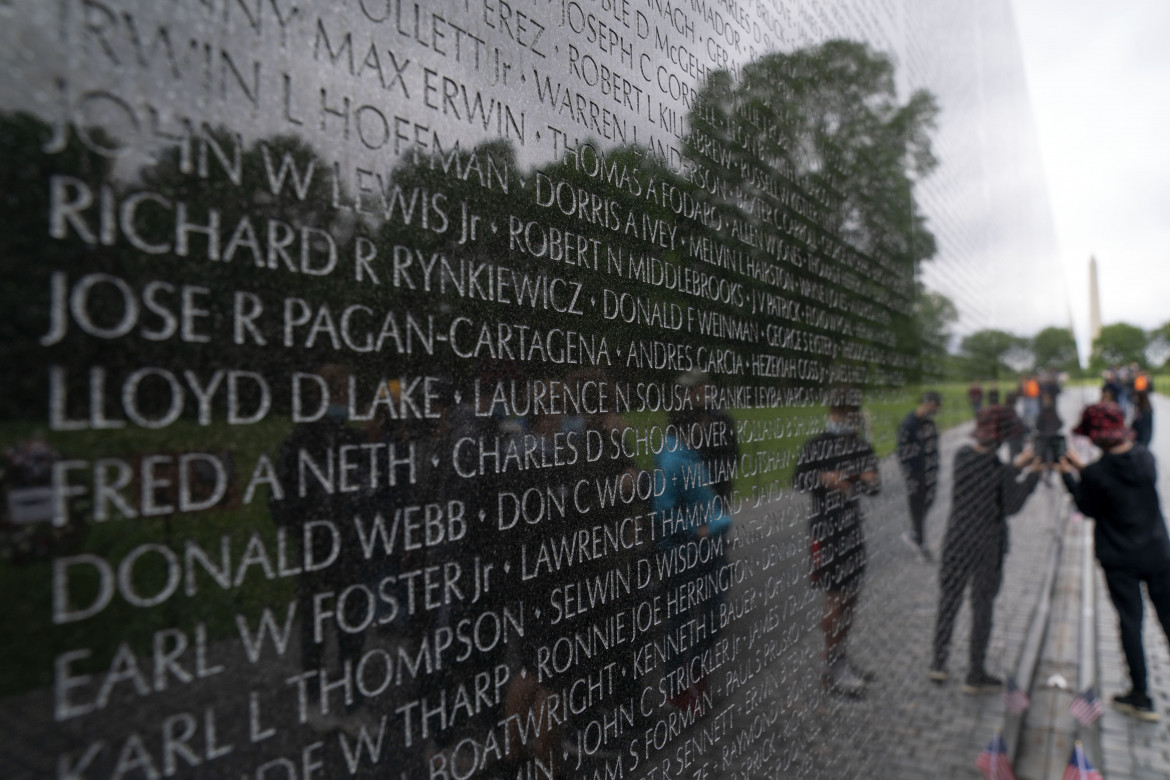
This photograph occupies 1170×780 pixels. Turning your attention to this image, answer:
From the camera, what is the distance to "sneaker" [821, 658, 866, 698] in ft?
9.78

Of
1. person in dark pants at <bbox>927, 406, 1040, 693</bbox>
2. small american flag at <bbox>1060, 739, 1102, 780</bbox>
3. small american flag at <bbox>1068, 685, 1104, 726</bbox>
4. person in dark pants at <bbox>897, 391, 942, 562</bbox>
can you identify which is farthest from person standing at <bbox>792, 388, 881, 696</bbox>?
small american flag at <bbox>1068, 685, 1104, 726</bbox>

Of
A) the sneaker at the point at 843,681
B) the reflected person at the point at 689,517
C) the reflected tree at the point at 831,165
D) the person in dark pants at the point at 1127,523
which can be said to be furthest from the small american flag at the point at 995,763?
the reflected person at the point at 689,517

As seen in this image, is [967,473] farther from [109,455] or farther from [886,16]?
[109,455]

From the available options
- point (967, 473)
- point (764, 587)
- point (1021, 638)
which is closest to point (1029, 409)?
point (1021, 638)

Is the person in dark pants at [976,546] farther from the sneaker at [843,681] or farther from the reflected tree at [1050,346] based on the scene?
the reflected tree at [1050,346]

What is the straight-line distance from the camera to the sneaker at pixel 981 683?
570cm

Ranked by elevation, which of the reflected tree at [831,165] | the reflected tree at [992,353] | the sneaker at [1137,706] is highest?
the reflected tree at [831,165]

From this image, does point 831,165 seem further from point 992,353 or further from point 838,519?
point 992,353

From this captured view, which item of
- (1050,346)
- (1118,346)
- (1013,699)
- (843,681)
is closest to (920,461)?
(843,681)

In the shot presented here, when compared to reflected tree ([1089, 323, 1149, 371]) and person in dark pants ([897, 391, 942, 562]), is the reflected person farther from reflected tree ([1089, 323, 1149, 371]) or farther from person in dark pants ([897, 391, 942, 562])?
reflected tree ([1089, 323, 1149, 371])

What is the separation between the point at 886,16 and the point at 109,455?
15.6 feet

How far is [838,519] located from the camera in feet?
10.2

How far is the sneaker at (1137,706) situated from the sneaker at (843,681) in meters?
4.67

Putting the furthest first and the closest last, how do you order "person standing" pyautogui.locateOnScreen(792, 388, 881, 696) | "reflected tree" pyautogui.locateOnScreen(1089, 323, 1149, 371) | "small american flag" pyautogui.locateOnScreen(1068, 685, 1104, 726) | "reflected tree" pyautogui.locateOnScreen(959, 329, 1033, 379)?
1. "reflected tree" pyautogui.locateOnScreen(1089, 323, 1149, 371)
2. "reflected tree" pyautogui.locateOnScreen(959, 329, 1033, 379)
3. "small american flag" pyautogui.locateOnScreen(1068, 685, 1104, 726)
4. "person standing" pyautogui.locateOnScreen(792, 388, 881, 696)
